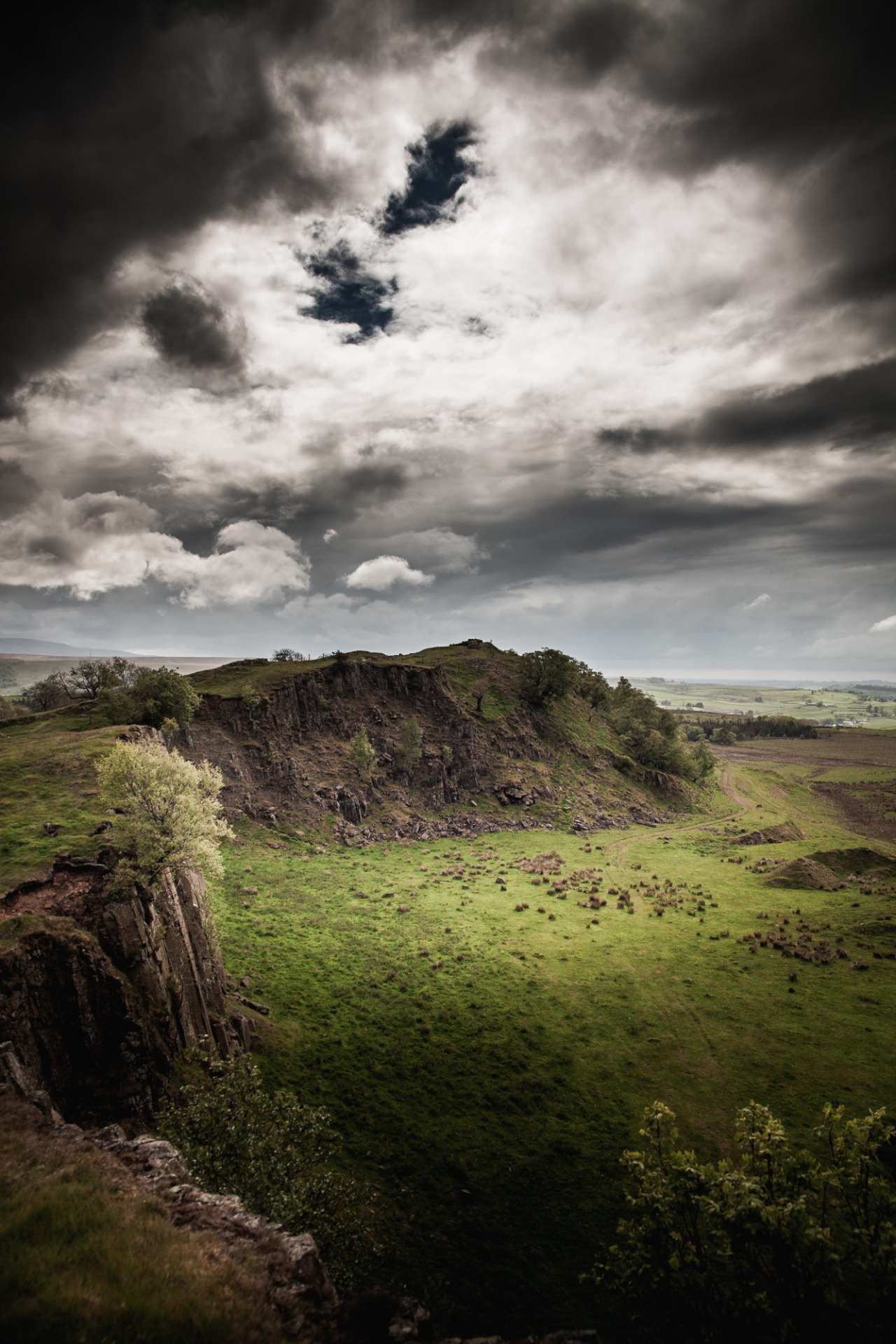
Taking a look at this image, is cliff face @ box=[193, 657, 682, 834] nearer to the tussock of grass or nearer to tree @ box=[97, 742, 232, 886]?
tree @ box=[97, 742, 232, 886]

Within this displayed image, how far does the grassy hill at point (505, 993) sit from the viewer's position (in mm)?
23984

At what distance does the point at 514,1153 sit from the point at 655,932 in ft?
107

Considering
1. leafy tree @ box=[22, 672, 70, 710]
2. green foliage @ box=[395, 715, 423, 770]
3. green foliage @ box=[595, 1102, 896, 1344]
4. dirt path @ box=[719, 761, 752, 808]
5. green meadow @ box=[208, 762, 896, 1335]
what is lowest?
dirt path @ box=[719, 761, 752, 808]

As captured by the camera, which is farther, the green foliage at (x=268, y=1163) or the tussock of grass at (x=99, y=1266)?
the green foliage at (x=268, y=1163)

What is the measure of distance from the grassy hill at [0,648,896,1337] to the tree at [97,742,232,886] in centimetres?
341

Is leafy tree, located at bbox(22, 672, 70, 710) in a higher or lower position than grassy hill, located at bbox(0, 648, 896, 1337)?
higher

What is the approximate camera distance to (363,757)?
8625cm

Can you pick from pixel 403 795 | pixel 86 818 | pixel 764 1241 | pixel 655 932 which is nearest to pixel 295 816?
pixel 403 795

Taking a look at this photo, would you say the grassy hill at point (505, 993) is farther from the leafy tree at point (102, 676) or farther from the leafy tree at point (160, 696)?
the leafy tree at point (102, 676)

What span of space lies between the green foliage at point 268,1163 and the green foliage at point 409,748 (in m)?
70.2

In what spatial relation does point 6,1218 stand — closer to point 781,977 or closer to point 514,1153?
point 514,1153

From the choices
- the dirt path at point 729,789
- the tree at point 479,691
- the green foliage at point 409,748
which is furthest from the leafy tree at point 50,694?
the dirt path at point 729,789

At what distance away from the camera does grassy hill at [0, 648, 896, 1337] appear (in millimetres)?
23984

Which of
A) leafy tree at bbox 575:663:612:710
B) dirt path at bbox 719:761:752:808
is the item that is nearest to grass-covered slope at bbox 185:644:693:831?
leafy tree at bbox 575:663:612:710
